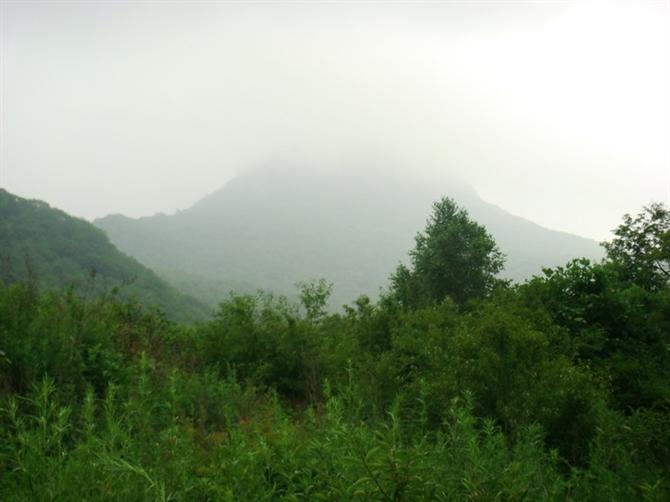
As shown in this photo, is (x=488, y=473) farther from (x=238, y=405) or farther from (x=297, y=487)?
(x=238, y=405)

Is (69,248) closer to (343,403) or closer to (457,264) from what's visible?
(457,264)

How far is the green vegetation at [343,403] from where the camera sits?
3.12 metres

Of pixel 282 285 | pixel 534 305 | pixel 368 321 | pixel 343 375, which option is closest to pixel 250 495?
pixel 343 375

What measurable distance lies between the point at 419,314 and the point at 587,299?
12.9 feet

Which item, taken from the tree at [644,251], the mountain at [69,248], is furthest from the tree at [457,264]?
the mountain at [69,248]

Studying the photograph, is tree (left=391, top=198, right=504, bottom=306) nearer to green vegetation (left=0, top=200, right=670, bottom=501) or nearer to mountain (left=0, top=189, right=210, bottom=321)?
green vegetation (left=0, top=200, right=670, bottom=501)

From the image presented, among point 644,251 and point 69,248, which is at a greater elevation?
point 644,251

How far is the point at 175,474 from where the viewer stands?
312cm

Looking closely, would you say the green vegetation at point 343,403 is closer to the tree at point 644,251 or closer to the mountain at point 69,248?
the tree at point 644,251

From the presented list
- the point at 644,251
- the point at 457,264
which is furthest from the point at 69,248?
the point at 644,251

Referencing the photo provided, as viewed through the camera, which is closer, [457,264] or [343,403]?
[343,403]

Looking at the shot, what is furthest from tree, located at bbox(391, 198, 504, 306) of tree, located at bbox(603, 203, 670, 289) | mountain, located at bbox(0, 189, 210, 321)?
mountain, located at bbox(0, 189, 210, 321)

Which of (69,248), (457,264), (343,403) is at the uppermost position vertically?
(457,264)

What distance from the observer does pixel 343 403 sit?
210 inches
